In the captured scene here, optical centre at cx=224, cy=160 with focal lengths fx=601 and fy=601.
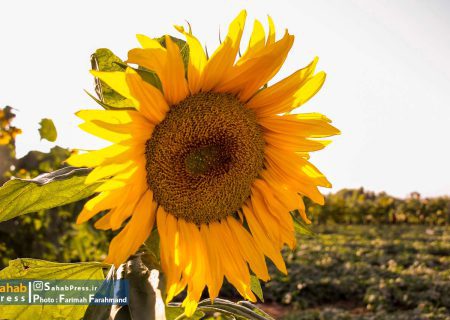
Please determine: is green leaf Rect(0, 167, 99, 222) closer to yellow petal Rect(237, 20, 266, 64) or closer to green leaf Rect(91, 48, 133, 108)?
green leaf Rect(91, 48, 133, 108)

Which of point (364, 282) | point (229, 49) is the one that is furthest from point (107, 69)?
point (364, 282)

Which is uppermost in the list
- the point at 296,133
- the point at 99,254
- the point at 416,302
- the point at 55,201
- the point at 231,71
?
the point at 231,71

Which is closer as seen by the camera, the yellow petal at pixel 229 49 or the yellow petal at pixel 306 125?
the yellow petal at pixel 229 49

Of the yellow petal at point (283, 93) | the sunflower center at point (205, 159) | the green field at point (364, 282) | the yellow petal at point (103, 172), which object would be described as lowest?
the green field at point (364, 282)

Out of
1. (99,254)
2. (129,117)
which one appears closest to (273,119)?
(129,117)

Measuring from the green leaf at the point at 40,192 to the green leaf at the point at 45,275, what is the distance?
0.68 feet

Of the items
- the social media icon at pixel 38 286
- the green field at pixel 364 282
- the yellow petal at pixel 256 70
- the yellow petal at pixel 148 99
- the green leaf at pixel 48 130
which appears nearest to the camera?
the yellow petal at pixel 148 99

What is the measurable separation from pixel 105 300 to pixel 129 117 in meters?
0.30

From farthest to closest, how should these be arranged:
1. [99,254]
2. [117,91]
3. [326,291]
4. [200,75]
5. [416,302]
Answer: [326,291] < [416,302] < [99,254] < [200,75] < [117,91]

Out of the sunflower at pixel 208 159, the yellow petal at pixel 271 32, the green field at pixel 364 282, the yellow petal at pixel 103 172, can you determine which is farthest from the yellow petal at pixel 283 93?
the green field at pixel 364 282

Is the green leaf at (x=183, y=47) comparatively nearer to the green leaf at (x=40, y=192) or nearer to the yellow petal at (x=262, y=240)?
the green leaf at (x=40, y=192)

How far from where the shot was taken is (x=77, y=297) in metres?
1.14

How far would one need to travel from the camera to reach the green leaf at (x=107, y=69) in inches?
38.6

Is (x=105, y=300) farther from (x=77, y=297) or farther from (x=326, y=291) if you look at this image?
(x=326, y=291)
